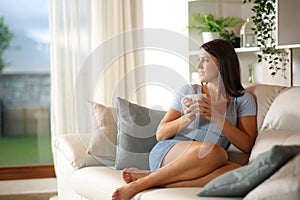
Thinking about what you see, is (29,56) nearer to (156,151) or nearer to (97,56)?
(97,56)

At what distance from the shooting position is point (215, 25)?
440cm

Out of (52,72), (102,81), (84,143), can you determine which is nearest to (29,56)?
(52,72)

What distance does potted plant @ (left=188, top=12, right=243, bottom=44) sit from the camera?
14.4ft

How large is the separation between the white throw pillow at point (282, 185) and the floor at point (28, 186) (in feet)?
10.1

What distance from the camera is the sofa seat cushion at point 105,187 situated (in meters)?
2.78

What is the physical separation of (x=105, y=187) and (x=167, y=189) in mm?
469

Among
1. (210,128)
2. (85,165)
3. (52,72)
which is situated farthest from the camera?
(52,72)

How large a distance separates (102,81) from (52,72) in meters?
0.44

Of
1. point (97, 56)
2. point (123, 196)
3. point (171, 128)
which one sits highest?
point (97, 56)

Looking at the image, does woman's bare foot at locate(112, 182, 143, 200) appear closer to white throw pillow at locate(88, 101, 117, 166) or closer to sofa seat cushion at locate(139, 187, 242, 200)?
sofa seat cushion at locate(139, 187, 242, 200)

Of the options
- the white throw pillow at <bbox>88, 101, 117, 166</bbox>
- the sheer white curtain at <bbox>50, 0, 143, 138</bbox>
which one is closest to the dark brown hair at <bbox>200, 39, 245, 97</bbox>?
the white throw pillow at <bbox>88, 101, 117, 166</bbox>

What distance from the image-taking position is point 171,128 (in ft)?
10.7

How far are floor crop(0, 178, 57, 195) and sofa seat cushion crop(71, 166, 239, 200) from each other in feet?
5.31

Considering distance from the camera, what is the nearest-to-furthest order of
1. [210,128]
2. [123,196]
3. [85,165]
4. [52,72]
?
[123,196] → [210,128] → [85,165] → [52,72]
